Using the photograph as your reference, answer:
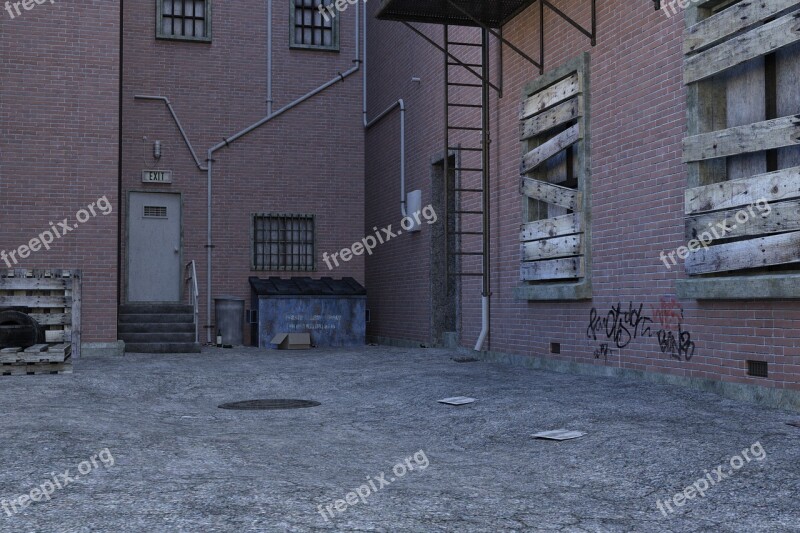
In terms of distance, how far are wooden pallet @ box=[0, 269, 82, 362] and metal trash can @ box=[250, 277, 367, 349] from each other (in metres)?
4.91

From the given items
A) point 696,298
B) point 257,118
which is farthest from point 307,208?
point 696,298

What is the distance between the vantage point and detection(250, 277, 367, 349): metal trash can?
1695 cm

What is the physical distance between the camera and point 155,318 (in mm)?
16344

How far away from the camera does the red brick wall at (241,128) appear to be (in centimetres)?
1816

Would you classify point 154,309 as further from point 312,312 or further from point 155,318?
point 312,312

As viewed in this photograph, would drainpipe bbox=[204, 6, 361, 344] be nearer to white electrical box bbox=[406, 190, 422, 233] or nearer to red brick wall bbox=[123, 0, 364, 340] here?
red brick wall bbox=[123, 0, 364, 340]

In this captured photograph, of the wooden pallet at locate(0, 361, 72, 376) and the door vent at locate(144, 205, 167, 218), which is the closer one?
the wooden pallet at locate(0, 361, 72, 376)

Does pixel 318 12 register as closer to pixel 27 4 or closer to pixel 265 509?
pixel 27 4

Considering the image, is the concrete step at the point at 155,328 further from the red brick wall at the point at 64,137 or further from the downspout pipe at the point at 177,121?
the downspout pipe at the point at 177,121

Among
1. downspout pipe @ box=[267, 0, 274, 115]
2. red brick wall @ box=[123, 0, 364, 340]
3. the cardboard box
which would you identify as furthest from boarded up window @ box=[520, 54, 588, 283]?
downspout pipe @ box=[267, 0, 274, 115]

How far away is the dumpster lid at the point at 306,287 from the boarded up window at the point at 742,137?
10.2m

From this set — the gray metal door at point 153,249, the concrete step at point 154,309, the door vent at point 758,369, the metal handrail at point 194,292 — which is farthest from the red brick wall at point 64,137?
the door vent at point 758,369

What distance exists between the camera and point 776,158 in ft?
23.7

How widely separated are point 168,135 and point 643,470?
15.0 m
